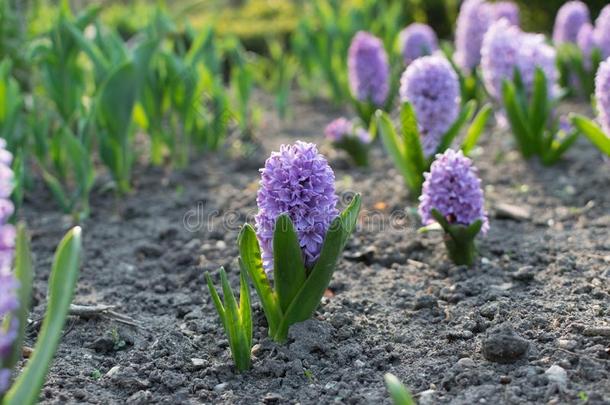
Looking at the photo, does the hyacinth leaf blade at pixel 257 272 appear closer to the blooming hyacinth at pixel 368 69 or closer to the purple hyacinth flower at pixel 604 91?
the purple hyacinth flower at pixel 604 91

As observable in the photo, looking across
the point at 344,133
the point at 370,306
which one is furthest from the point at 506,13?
the point at 370,306

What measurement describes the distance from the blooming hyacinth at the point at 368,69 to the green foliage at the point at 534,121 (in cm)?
95

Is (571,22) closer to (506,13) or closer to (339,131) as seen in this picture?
(506,13)

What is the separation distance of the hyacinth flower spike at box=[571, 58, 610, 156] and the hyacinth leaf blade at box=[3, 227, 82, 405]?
7.84 feet

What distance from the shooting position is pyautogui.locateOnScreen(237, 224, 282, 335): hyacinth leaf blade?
2477mm

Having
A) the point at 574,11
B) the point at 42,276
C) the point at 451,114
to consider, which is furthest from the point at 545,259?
the point at 574,11

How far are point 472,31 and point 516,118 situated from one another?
4.34 ft

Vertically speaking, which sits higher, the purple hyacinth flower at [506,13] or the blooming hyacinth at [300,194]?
the purple hyacinth flower at [506,13]

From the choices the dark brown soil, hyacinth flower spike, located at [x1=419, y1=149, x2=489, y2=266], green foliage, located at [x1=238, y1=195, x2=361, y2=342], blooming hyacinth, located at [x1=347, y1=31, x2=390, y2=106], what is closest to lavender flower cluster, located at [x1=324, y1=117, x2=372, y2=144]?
the dark brown soil

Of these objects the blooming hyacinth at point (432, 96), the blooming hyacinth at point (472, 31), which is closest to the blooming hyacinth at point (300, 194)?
the blooming hyacinth at point (432, 96)

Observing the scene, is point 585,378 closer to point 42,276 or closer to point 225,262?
point 225,262

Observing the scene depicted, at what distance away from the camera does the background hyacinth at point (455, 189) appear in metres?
3.07

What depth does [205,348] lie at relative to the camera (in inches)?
105

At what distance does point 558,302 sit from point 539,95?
1.78 meters
